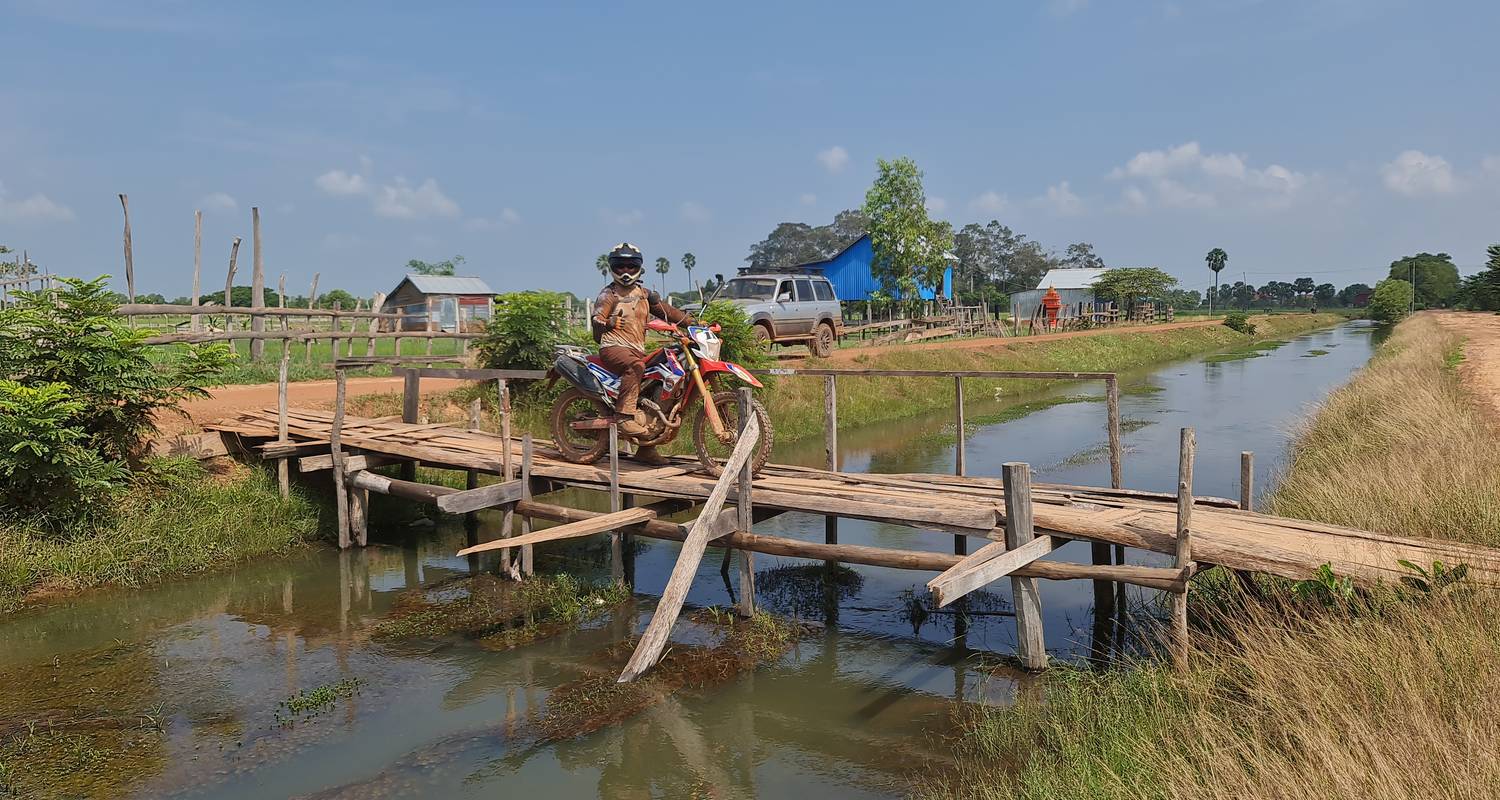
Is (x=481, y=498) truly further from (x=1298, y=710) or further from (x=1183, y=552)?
(x=1298, y=710)

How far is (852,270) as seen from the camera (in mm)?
35781

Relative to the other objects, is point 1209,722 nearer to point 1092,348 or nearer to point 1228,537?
point 1228,537

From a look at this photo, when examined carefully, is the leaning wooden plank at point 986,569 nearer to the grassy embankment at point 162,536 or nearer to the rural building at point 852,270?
the grassy embankment at point 162,536

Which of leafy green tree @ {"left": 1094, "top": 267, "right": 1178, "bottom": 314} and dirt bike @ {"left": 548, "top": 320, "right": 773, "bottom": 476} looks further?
leafy green tree @ {"left": 1094, "top": 267, "right": 1178, "bottom": 314}

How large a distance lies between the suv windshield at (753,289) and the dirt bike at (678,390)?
39.2ft

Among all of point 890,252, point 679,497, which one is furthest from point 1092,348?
point 679,497

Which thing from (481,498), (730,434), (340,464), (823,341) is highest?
(823,341)

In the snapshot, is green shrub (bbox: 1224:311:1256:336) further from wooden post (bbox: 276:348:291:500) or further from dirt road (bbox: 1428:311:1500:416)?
wooden post (bbox: 276:348:291:500)

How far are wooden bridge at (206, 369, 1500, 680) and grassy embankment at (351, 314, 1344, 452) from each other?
3.61 m

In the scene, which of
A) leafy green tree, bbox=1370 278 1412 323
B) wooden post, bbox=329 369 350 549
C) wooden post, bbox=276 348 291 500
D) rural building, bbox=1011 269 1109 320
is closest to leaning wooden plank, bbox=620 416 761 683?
wooden post, bbox=329 369 350 549

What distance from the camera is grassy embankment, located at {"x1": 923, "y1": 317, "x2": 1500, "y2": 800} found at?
3814 millimetres

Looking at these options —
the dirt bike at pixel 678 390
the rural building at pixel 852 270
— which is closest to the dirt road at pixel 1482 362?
the dirt bike at pixel 678 390

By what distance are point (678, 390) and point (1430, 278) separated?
87887 mm

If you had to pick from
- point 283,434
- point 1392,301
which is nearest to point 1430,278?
point 1392,301
